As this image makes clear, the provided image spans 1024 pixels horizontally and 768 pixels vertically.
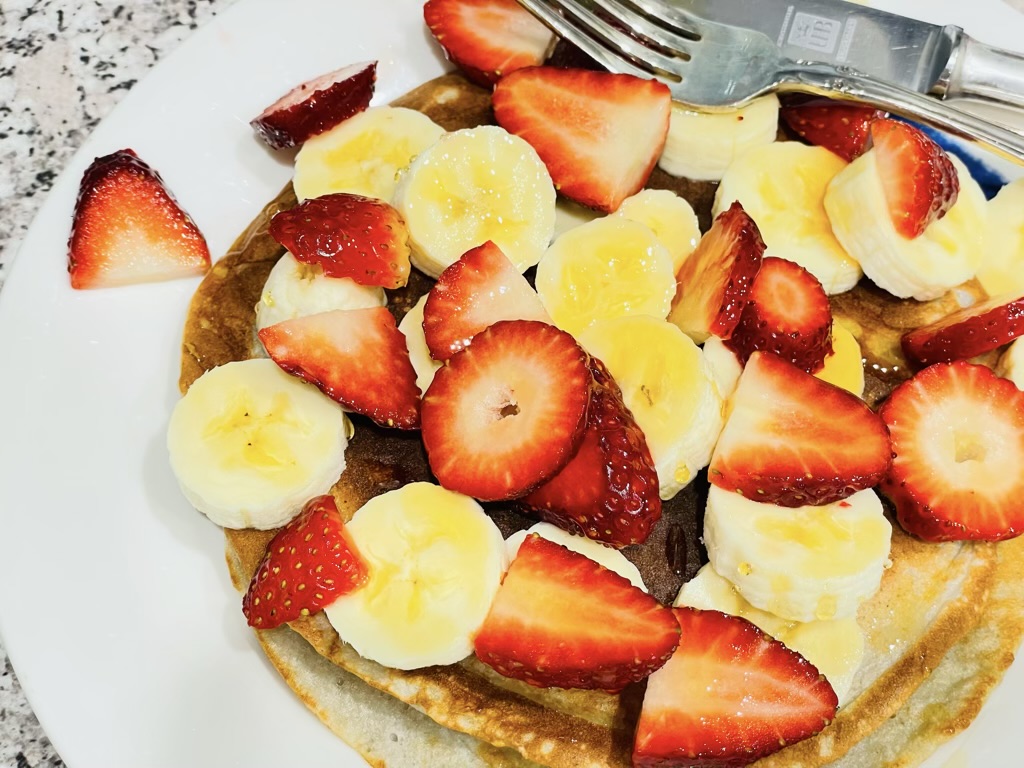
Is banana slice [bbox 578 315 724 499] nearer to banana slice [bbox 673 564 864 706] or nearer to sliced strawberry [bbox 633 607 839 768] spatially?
banana slice [bbox 673 564 864 706]

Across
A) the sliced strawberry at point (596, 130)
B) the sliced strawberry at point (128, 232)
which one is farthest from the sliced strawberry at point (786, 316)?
the sliced strawberry at point (128, 232)

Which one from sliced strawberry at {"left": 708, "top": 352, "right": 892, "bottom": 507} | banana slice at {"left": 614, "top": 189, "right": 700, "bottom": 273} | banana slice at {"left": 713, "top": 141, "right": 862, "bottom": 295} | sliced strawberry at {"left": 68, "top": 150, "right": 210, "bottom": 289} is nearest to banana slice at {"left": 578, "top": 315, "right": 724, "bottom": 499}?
sliced strawberry at {"left": 708, "top": 352, "right": 892, "bottom": 507}

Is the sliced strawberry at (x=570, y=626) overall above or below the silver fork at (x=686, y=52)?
below

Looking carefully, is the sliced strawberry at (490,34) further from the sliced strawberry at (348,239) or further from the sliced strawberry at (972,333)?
the sliced strawberry at (972,333)

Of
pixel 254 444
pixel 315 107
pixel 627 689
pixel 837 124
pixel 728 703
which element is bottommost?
pixel 627 689

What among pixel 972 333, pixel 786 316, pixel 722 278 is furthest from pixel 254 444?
pixel 972 333

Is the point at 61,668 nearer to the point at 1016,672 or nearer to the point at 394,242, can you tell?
the point at 394,242

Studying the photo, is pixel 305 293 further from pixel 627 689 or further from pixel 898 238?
pixel 898 238
